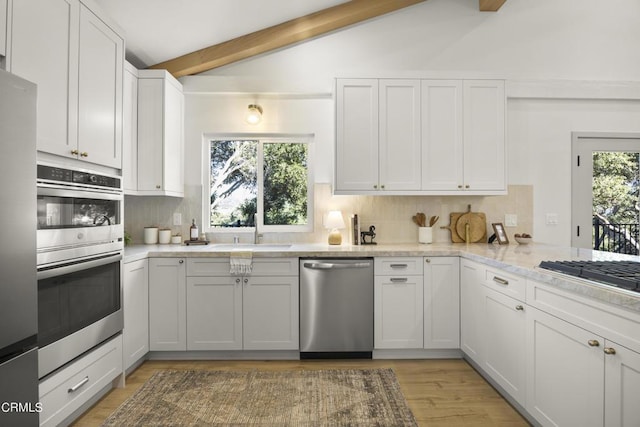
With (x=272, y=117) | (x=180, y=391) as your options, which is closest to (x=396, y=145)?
(x=272, y=117)

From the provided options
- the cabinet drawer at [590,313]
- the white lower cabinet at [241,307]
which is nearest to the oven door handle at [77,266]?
the white lower cabinet at [241,307]

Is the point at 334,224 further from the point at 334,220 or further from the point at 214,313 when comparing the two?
the point at 214,313

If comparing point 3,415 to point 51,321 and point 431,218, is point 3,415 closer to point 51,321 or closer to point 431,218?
point 51,321

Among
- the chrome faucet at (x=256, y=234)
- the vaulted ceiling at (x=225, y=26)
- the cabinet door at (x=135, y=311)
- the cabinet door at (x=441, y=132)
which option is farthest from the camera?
the chrome faucet at (x=256, y=234)

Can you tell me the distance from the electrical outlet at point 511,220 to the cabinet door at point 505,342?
1366mm

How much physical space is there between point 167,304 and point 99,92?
1.64 m

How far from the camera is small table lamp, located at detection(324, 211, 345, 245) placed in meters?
3.49

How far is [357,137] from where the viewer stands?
134 inches

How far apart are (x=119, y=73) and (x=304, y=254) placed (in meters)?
1.83

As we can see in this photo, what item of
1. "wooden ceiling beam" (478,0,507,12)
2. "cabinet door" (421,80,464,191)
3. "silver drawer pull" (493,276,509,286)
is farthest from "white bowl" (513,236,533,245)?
"wooden ceiling beam" (478,0,507,12)

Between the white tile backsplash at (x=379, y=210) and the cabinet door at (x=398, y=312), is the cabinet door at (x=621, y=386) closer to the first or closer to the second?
the cabinet door at (x=398, y=312)

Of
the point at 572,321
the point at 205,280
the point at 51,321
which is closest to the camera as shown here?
the point at 572,321

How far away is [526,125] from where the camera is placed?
3740 millimetres

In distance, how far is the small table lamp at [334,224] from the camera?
11.5 ft
